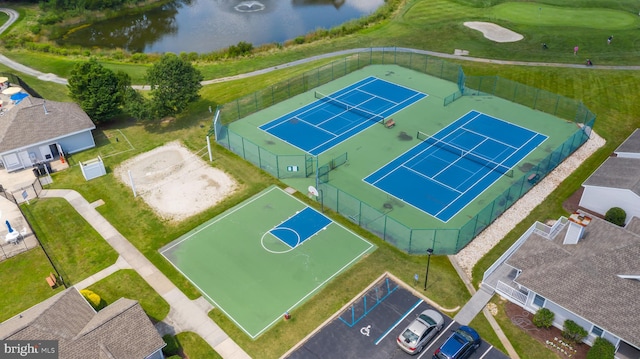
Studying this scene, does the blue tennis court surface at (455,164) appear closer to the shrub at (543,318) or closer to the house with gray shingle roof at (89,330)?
the shrub at (543,318)

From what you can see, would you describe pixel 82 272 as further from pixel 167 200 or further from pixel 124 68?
pixel 124 68

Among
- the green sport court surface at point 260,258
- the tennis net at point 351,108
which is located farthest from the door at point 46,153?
A: the tennis net at point 351,108

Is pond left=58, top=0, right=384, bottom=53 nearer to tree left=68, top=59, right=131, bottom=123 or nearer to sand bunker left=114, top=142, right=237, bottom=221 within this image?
tree left=68, top=59, right=131, bottom=123

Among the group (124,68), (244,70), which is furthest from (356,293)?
(124,68)

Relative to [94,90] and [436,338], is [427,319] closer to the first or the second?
[436,338]

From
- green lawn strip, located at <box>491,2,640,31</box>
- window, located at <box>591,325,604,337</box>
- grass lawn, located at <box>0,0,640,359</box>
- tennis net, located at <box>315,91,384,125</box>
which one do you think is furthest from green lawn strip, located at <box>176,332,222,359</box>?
green lawn strip, located at <box>491,2,640,31</box>

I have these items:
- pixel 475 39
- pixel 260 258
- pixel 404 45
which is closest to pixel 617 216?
pixel 260 258
